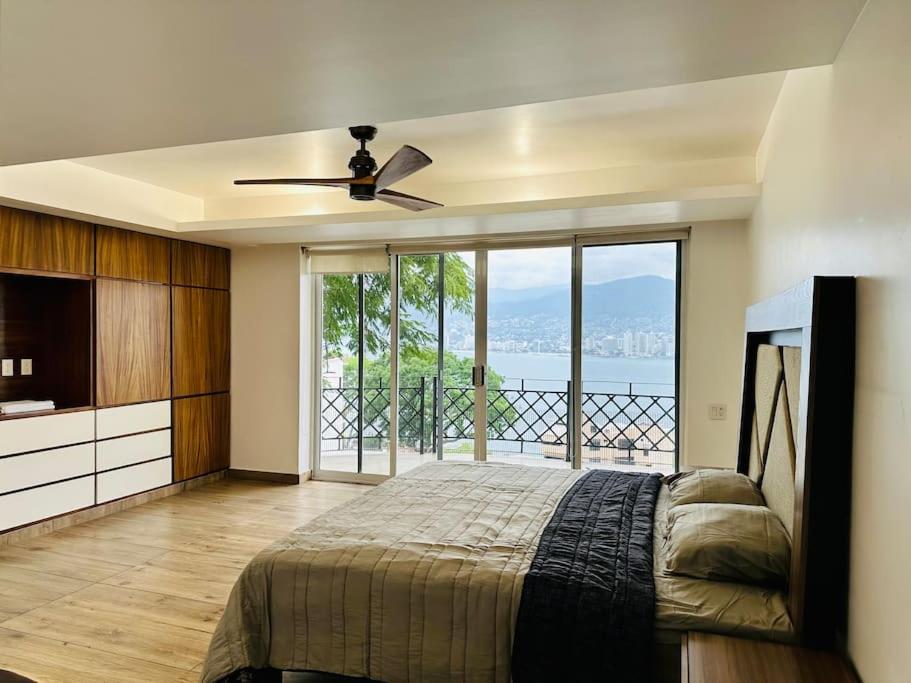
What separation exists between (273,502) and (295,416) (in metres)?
0.94

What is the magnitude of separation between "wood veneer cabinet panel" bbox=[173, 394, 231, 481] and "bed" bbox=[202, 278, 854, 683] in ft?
11.1

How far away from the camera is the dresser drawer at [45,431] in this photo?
4227 millimetres

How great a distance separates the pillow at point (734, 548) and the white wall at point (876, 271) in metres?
0.42

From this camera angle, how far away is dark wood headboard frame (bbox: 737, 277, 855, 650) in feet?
5.50

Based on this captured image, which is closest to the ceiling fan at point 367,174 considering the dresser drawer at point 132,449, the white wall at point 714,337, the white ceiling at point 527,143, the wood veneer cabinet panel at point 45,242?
the white ceiling at point 527,143

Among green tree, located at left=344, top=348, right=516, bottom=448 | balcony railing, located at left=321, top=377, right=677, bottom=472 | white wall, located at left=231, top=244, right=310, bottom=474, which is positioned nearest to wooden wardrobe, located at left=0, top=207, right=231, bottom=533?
white wall, located at left=231, top=244, right=310, bottom=474

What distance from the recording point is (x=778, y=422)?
8.39ft

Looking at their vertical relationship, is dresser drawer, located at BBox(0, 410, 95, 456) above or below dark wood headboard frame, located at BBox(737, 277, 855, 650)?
below

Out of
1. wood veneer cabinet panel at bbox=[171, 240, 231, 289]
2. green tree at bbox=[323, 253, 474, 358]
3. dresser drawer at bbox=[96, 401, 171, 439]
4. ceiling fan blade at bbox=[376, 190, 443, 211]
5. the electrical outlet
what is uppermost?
ceiling fan blade at bbox=[376, 190, 443, 211]

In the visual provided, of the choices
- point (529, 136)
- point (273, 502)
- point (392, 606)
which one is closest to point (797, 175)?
point (529, 136)

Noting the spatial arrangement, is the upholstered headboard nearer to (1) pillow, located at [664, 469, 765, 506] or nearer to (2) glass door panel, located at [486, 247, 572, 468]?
(1) pillow, located at [664, 469, 765, 506]

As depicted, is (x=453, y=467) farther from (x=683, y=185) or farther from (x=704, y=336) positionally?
(x=683, y=185)

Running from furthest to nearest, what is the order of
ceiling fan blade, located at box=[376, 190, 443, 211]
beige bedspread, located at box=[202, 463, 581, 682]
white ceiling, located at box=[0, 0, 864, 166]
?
ceiling fan blade, located at box=[376, 190, 443, 211] < beige bedspread, located at box=[202, 463, 581, 682] < white ceiling, located at box=[0, 0, 864, 166]

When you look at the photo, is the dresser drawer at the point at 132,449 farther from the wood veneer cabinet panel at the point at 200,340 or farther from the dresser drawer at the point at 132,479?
the wood veneer cabinet panel at the point at 200,340
